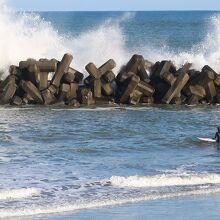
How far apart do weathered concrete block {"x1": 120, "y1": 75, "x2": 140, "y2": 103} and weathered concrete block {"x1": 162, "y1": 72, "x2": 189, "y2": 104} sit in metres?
1.01

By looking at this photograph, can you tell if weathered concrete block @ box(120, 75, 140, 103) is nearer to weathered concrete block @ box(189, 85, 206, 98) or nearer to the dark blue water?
weathered concrete block @ box(189, 85, 206, 98)

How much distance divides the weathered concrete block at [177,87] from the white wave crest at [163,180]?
9347mm

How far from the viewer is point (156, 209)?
37.0 feet

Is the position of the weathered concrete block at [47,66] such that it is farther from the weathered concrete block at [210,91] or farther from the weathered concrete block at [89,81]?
the weathered concrete block at [210,91]

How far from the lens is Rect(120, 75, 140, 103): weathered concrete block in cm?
2242

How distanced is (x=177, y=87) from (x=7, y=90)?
466cm

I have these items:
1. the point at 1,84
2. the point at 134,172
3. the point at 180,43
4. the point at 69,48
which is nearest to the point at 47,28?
the point at 69,48

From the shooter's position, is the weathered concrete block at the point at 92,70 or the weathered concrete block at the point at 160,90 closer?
the weathered concrete block at the point at 92,70

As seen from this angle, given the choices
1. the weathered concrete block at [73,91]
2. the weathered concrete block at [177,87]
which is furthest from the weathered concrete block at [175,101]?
the weathered concrete block at [73,91]

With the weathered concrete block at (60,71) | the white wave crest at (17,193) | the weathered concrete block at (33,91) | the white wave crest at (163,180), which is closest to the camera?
the white wave crest at (17,193)

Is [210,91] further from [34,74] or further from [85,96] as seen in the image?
[34,74]

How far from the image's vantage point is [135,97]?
75.7 ft

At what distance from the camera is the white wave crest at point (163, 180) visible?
13.1m

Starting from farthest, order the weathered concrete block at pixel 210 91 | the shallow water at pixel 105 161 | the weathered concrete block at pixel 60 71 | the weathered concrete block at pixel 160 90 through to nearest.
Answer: the weathered concrete block at pixel 210 91
the weathered concrete block at pixel 160 90
the weathered concrete block at pixel 60 71
the shallow water at pixel 105 161
